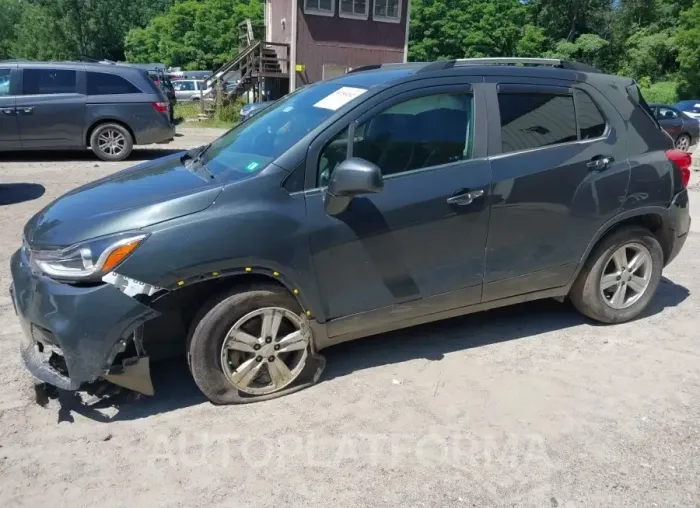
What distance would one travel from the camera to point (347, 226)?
3.60m

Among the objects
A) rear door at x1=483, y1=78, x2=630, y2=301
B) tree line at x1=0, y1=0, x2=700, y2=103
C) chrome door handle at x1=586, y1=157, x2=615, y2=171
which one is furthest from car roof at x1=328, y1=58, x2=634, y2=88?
tree line at x1=0, y1=0, x2=700, y2=103

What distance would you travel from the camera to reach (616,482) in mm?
3047

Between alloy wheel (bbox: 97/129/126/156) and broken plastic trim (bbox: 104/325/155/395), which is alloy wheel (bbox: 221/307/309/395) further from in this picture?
alloy wheel (bbox: 97/129/126/156)

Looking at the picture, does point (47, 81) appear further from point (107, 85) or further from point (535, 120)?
point (535, 120)

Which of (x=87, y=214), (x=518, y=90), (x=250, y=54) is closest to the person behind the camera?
(x=87, y=214)

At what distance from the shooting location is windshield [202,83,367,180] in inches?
147

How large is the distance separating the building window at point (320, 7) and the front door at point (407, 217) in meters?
24.4

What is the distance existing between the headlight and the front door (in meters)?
0.98

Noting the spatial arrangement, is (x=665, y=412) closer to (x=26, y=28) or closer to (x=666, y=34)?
(x=666, y=34)

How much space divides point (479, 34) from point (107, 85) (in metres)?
37.5

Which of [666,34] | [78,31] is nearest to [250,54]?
[666,34]

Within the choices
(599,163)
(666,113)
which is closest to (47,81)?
(599,163)

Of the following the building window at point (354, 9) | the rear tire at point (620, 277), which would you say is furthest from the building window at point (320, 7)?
the rear tire at point (620, 277)

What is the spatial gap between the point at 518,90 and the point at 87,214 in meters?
2.76
